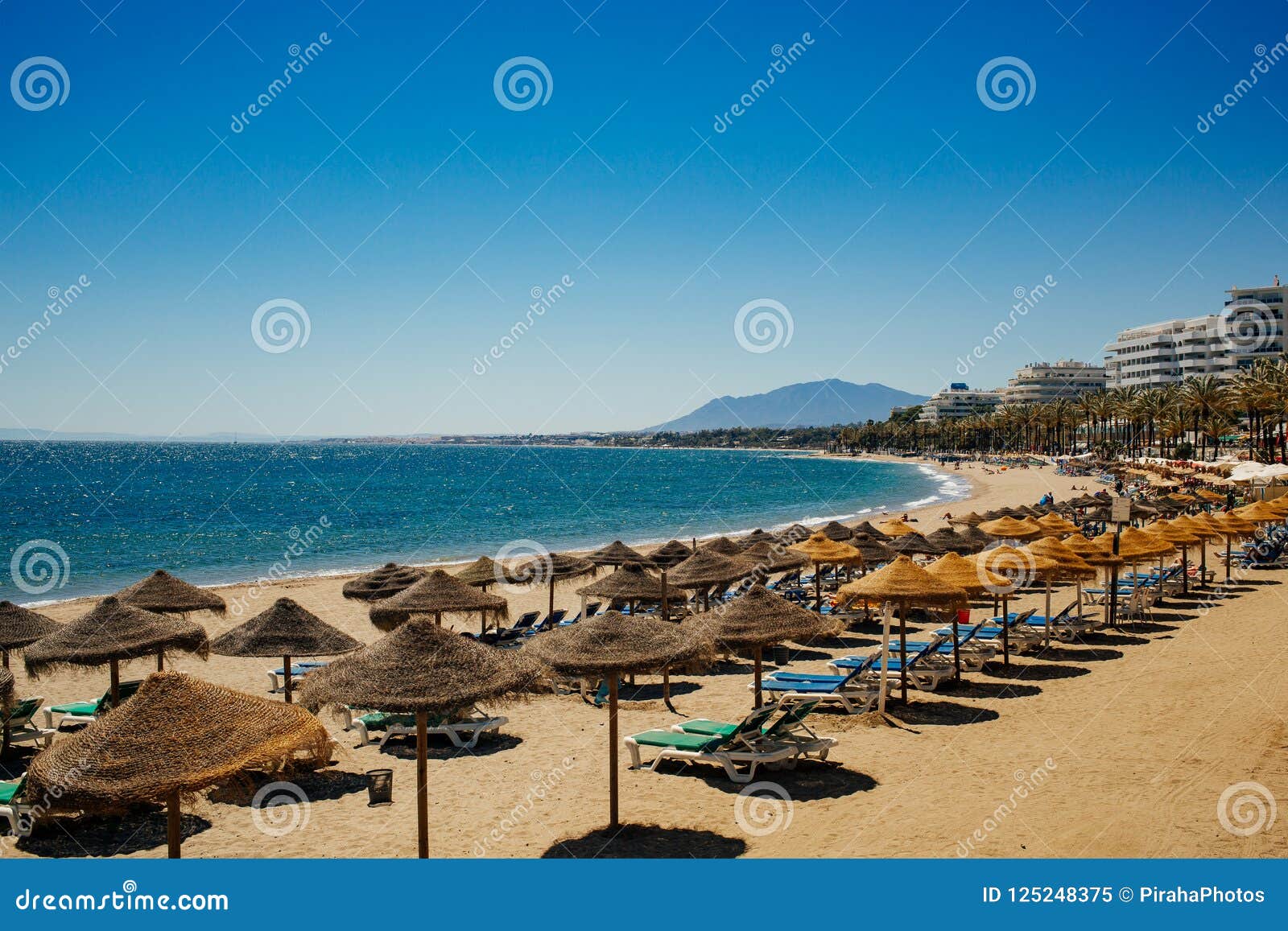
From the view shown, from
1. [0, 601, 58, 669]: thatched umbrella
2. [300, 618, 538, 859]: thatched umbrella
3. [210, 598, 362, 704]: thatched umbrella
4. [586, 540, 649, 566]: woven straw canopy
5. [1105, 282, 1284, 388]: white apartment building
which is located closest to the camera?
[300, 618, 538, 859]: thatched umbrella

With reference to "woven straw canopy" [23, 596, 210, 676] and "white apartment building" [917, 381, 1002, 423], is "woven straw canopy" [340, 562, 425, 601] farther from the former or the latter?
"white apartment building" [917, 381, 1002, 423]

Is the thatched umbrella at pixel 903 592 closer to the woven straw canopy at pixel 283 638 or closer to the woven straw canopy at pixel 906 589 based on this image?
the woven straw canopy at pixel 906 589

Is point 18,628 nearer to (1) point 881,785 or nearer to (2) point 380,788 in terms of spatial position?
(2) point 380,788

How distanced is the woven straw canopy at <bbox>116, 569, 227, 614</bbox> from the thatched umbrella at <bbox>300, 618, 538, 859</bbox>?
23.6 feet

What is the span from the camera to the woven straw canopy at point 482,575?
18094mm

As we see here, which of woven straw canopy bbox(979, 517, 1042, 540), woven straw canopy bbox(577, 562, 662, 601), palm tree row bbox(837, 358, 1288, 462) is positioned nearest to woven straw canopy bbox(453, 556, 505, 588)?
woven straw canopy bbox(577, 562, 662, 601)

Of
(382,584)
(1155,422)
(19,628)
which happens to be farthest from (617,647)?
(1155,422)

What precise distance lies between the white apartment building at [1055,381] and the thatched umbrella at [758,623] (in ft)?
500

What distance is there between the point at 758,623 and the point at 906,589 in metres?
2.59

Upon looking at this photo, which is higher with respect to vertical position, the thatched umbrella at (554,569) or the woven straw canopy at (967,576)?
the woven straw canopy at (967,576)

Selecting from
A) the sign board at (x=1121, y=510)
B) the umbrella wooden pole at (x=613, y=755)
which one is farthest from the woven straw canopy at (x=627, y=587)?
the sign board at (x=1121, y=510)

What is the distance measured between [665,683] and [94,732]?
27.5ft

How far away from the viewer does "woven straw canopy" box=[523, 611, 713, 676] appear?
8.12 metres

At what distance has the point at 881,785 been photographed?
9195mm
